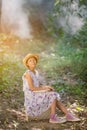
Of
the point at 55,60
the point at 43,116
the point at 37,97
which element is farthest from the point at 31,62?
the point at 55,60

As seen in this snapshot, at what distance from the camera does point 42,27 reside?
1928 cm

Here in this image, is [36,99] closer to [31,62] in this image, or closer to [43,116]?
[43,116]

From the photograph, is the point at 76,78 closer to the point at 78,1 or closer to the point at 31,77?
the point at 78,1

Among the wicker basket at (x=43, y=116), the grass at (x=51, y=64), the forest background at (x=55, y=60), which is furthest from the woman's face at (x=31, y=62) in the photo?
the grass at (x=51, y=64)

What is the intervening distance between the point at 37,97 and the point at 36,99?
44 millimetres

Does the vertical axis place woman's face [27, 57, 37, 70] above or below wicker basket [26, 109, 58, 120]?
above

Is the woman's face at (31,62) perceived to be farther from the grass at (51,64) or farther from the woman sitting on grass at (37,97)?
the grass at (51,64)

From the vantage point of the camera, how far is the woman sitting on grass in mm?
6055

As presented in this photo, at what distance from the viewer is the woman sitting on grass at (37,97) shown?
238 inches

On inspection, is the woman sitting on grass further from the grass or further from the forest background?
the grass

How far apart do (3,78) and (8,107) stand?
146 centimetres

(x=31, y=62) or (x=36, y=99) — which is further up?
(x=31, y=62)

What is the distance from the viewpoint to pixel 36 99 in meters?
6.11

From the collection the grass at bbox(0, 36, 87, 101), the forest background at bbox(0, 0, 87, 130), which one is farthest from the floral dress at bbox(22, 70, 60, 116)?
the grass at bbox(0, 36, 87, 101)
